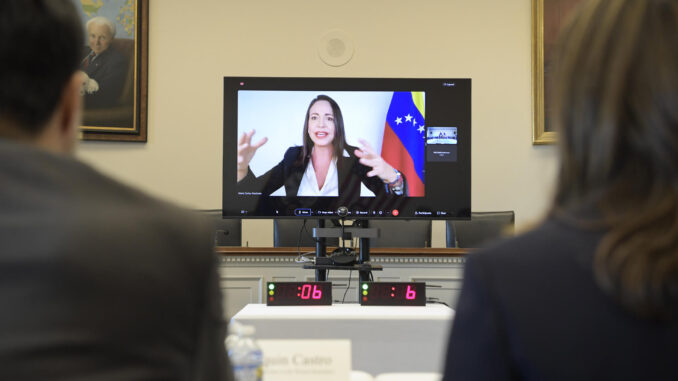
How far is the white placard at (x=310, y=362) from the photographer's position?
1.41 metres

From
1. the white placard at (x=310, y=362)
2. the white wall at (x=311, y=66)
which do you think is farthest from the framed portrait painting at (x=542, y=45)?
the white placard at (x=310, y=362)

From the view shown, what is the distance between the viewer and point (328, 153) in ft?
8.50

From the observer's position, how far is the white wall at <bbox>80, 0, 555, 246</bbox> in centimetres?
594

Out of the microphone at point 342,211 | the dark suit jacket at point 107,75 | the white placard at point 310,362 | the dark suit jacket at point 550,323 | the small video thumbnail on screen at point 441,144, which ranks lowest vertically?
the white placard at point 310,362

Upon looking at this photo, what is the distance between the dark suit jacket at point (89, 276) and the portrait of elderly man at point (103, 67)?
5.51 meters

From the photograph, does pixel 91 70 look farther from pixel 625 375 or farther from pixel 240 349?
pixel 625 375

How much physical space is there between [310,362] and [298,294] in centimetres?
84

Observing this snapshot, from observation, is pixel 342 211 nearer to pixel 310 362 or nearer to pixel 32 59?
pixel 310 362

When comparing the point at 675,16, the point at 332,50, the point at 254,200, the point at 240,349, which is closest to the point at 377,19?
the point at 332,50

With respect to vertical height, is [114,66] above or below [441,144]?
above

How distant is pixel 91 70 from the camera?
5.81 metres

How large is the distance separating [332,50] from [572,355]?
5510 millimetres

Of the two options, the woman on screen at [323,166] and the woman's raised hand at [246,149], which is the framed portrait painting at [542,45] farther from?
the woman's raised hand at [246,149]

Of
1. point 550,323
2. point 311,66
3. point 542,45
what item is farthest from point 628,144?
point 542,45
